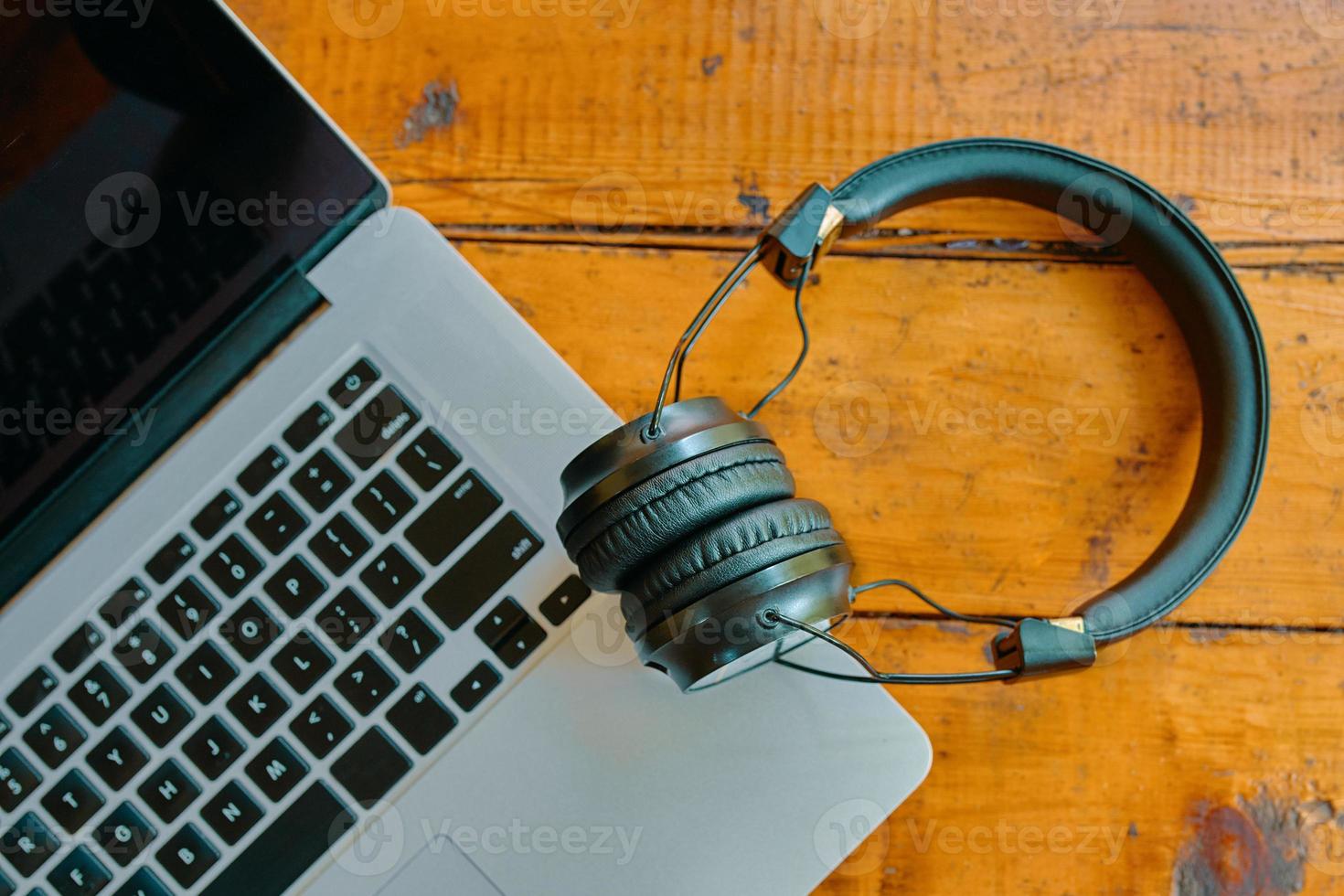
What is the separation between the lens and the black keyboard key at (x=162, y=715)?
50 cm

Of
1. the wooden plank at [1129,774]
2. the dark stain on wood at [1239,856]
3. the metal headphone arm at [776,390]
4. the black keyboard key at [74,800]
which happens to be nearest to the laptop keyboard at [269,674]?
the black keyboard key at [74,800]

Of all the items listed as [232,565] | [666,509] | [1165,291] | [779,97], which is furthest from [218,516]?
[1165,291]

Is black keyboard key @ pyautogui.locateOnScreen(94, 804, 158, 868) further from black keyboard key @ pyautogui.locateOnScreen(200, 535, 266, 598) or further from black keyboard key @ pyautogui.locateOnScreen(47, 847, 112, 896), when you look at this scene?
black keyboard key @ pyautogui.locateOnScreen(200, 535, 266, 598)

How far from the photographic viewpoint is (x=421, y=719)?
1.65 feet

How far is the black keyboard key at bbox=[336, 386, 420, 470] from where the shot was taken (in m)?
0.52

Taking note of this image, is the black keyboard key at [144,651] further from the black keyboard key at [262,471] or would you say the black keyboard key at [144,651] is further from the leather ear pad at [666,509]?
the leather ear pad at [666,509]

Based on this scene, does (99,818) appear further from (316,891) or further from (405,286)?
(405,286)

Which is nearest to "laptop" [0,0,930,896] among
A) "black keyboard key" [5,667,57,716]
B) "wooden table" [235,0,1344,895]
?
"black keyboard key" [5,667,57,716]

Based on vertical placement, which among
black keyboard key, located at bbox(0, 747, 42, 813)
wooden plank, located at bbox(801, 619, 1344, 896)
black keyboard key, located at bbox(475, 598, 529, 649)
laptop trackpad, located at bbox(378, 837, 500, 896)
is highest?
black keyboard key, located at bbox(0, 747, 42, 813)

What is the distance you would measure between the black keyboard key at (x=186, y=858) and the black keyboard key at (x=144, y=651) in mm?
79

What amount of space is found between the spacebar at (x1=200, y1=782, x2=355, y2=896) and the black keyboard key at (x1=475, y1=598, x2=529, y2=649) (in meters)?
0.10

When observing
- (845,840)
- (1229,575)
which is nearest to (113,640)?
(845,840)

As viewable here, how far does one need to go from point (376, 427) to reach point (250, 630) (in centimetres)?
12

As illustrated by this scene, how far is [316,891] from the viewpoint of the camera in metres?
0.50
